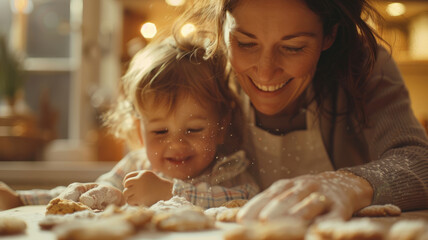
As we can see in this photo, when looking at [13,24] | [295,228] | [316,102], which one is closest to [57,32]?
[13,24]

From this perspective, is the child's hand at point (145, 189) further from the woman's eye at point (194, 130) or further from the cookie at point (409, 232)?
the cookie at point (409, 232)

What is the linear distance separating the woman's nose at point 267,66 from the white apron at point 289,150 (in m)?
0.16

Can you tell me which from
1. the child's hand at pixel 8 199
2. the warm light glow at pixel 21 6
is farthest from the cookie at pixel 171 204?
the warm light glow at pixel 21 6

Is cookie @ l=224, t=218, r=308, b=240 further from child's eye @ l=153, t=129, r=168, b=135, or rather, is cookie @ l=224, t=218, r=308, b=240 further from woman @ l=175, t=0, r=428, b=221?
child's eye @ l=153, t=129, r=168, b=135

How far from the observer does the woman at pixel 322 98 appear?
798mm

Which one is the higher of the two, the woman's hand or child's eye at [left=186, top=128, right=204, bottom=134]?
child's eye at [left=186, top=128, right=204, bottom=134]

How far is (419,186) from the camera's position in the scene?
80 centimetres

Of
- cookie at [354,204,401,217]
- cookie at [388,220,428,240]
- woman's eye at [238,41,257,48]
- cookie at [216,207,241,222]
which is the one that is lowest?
cookie at [354,204,401,217]

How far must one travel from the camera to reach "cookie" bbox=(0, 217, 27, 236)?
0.50 meters

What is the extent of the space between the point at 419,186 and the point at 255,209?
0.40m

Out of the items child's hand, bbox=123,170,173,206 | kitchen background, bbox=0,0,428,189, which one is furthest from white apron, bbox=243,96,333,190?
kitchen background, bbox=0,0,428,189

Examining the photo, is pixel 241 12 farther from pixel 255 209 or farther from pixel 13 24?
pixel 13 24

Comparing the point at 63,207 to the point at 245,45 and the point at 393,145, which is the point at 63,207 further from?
the point at 393,145

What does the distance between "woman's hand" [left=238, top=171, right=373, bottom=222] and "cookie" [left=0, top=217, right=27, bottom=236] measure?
26cm
